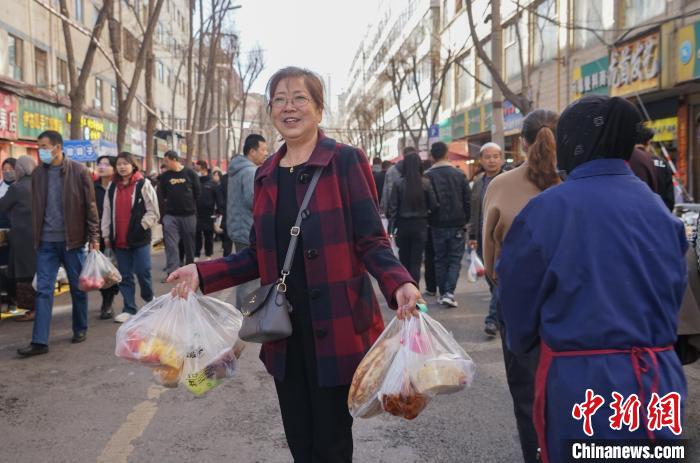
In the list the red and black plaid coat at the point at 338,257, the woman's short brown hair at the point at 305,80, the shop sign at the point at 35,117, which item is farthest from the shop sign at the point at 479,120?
the red and black plaid coat at the point at 338,257

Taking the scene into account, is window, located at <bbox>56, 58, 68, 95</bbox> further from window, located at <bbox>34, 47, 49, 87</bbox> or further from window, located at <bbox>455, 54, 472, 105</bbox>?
window, located at <bbox>455, 54, 472, 105</bbox>

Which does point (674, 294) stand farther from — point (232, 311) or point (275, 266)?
point (232, 311)

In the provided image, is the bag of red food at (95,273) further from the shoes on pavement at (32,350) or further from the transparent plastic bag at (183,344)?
the transparent plastic bag at (183,344)

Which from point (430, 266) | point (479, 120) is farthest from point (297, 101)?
point (479, 120)

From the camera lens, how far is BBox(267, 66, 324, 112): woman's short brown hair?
105 inches

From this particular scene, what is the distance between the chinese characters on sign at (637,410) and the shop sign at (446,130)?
117 feet

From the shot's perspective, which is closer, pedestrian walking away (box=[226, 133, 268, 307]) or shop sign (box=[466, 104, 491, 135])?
pedestrian walking away (box=[226, 133, 268, 307])

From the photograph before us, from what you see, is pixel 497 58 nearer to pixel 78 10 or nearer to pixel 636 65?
pixel 636 65

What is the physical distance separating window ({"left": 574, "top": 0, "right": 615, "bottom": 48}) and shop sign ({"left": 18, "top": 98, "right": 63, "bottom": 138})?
16128 millimetres

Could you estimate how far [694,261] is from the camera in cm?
310

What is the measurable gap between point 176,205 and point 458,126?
2712 cm

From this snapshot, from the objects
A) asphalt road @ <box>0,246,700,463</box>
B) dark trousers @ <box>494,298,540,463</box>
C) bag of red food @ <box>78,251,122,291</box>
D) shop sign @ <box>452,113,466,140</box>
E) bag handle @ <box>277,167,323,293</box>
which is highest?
shop sign @ <box>452,113,466,140</box>

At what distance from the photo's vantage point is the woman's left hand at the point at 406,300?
2.41 meters

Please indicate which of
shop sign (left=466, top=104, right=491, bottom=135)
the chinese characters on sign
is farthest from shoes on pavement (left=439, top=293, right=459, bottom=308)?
shop sign (left=466, top=104, right=491, bottom=135)
